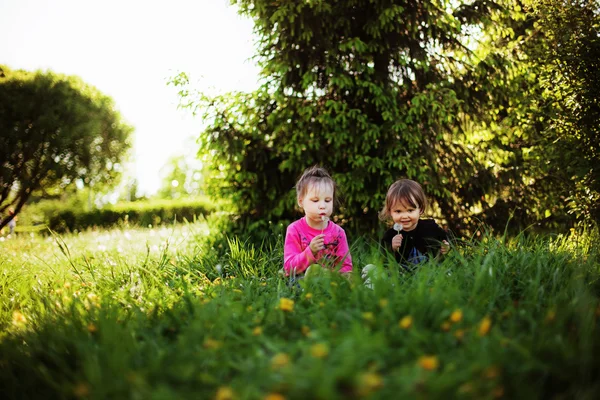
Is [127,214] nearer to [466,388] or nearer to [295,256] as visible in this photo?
[295,256]

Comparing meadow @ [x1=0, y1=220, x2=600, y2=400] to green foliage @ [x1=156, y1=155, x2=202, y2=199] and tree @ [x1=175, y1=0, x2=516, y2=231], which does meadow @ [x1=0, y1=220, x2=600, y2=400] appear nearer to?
tree @ [x1=175, y1=0, x2=516, y2=231]

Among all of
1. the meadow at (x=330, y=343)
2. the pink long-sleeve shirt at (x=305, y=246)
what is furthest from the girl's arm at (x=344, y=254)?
the meadow at (x=330, y=343)

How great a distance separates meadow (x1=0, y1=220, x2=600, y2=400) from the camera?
145 cm

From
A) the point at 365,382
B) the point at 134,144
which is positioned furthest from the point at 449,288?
the point at 134,144

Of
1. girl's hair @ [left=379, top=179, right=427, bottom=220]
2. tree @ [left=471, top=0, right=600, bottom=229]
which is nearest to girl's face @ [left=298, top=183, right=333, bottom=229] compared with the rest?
girl's hair @ [left=379, top=179, right=427, bottom=220]

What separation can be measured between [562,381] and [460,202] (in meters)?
4.37

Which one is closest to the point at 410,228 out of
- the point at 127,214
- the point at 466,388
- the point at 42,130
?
the point at 466,388

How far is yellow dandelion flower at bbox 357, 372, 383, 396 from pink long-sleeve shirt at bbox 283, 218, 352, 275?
191 centimetres

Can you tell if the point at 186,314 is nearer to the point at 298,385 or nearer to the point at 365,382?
the point at 298,385

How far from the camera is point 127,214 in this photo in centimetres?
1609

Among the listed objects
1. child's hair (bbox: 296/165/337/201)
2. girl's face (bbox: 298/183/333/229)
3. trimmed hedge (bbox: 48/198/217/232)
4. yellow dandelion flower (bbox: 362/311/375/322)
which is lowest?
trimmed hedge (bbox: 48/198/217/232)

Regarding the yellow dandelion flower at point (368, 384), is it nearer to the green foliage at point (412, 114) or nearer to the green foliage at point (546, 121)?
the green foliage at point (412, 114)

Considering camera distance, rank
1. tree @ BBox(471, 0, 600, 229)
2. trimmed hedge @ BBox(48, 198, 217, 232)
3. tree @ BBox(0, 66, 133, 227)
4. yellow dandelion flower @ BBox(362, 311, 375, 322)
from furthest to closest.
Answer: trimmed hedge @ BBox(48, 198, 217, 232) → tree @ BBox(0, 66, 133, 227) → tree @ BBox(471, 0, 600, 229) → yellow dandelion flower @ BBox(362, 311, 375, 322)

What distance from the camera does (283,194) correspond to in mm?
Answer: 5453
